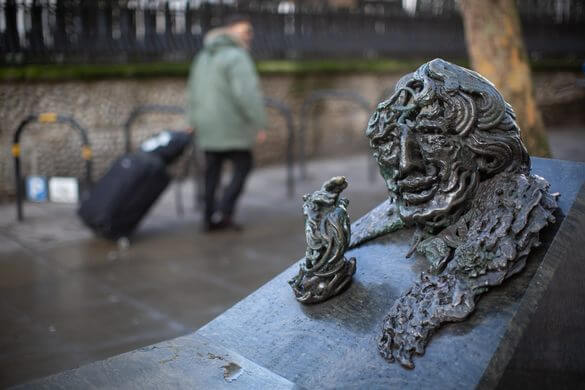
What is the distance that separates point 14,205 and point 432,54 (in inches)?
322

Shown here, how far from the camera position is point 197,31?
428 inches

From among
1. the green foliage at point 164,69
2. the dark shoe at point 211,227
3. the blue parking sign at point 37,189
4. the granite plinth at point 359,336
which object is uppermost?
the green foliage at point 164,69

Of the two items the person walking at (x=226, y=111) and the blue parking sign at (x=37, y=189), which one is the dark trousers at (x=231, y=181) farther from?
the blue parking sign at (x=37, y=189)

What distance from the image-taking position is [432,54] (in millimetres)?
14273

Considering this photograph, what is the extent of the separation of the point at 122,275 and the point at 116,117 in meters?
4.04

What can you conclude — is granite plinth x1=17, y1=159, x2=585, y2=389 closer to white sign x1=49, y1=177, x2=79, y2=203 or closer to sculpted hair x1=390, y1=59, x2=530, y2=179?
sculpted hair x1=390, y1=59, x2=530, y2=179

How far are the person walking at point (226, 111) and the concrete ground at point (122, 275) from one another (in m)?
0.43

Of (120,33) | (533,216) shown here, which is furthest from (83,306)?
(120,33)

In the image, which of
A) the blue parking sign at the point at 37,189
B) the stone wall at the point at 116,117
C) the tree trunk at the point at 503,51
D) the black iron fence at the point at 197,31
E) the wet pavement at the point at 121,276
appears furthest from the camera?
the black iron fence at the point at 197,31

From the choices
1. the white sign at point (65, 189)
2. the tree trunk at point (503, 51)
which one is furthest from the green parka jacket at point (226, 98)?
the tree trunk at point (503, 51)

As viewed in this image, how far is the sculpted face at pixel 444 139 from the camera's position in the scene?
8.41 feet

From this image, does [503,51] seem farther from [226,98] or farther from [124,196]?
[124,196]

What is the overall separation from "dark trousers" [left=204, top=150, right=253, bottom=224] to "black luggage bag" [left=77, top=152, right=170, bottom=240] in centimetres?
61

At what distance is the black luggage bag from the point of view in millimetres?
7035
